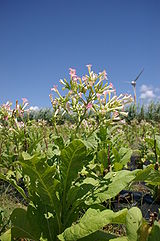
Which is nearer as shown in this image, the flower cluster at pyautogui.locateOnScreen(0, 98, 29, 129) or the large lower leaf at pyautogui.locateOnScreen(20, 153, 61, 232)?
the large lower leaf at pyautogui.locateOnScreen(20, 153, 61, 232)

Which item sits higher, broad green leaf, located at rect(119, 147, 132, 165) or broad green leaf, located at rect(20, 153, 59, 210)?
broad green leaf, located at rect(119, 147, 132, 165)

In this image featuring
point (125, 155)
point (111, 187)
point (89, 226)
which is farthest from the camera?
point (125, 155)

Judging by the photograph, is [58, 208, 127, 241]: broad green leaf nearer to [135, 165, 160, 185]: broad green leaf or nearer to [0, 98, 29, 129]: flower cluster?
[135, 165, 160, 185]: broad green leaf

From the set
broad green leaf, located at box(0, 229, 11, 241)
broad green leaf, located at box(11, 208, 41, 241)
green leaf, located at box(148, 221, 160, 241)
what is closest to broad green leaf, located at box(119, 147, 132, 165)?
broad green leaf, located at box(11, 208, 41, 241)

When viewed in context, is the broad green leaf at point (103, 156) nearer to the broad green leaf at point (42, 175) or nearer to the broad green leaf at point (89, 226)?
the broad green leaf at point (42, 175)

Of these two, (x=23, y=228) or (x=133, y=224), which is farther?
(x=23, y=228)

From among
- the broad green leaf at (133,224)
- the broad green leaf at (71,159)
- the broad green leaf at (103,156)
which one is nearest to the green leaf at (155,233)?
the broad green leaf at (133,224)

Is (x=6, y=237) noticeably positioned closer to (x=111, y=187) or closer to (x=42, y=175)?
(x=42, y=175)

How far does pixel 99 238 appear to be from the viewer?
4.57 ft

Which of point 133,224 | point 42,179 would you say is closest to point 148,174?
point 133,224

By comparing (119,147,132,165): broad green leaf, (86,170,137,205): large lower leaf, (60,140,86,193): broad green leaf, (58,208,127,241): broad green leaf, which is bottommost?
(58,208,127,241): broad green leaf

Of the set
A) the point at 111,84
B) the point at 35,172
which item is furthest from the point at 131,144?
the point at 35,172

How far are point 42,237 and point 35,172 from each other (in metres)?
0.44

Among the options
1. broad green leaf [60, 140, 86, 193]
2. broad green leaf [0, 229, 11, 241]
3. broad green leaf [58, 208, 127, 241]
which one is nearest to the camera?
broad green leaf [58, 208, 127, 241]
